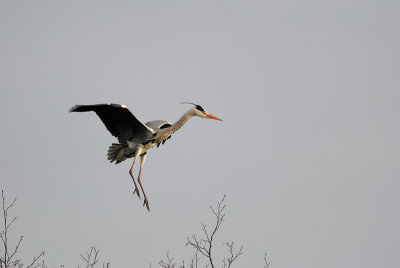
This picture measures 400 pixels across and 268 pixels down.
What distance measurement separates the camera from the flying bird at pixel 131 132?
1200 cm

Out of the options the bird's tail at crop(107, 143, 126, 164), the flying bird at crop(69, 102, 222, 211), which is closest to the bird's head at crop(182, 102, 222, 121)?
the flying bird at crop(69, 102, 222, 211)

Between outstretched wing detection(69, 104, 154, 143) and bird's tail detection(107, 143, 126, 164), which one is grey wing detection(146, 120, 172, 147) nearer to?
outstretched wing detection(69, 104, 154, 143)

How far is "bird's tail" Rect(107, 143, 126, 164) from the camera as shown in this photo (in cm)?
1255

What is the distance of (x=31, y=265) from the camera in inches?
312

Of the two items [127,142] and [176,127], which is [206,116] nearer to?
[176,127]

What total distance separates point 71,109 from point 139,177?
8.03 ft

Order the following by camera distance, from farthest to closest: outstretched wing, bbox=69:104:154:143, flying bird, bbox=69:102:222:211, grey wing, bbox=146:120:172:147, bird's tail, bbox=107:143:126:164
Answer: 1. grey wing, bbox=146:120:172:147
2. bird's tail, bbox=107:143:126:164
3. flying bird, bbox=69:102:222:211
4. outstretched wing, bbox=69:104:154:143

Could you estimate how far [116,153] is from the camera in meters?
12.7

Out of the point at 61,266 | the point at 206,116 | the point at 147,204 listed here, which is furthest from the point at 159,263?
the point at 206,116

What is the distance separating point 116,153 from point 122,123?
2.43 feet

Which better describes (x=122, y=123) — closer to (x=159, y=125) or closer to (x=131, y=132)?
(x=131, y=132)

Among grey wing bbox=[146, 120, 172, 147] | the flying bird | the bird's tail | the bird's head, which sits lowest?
the bird's tail

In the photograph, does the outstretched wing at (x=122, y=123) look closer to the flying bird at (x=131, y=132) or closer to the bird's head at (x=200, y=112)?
the flying bird at (x=131, y=132)

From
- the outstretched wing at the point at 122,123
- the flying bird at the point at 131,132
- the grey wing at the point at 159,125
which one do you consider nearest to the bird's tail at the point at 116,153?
the flying bird at the point at 131,132
